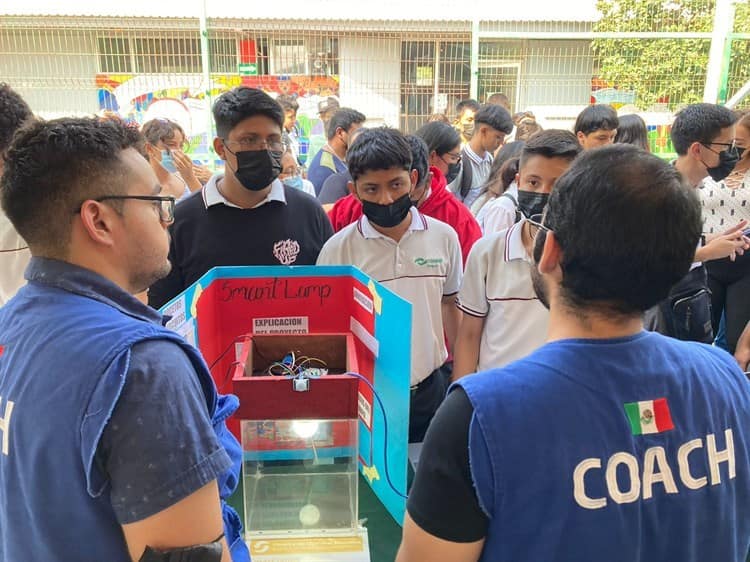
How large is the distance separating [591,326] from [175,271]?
148cm

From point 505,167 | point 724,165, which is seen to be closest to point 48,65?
point 505,167

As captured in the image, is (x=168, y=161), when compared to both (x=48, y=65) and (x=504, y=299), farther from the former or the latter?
(x=48, y=65)

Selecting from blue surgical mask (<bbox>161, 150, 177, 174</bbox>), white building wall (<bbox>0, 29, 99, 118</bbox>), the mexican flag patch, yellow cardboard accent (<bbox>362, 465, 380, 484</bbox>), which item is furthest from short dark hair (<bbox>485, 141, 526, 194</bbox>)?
white building wall (<bbox>0, 29, 99, 118</bbox>)

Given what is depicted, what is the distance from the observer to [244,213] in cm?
197

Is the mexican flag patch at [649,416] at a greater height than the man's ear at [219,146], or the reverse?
the man's ear at [219,146]

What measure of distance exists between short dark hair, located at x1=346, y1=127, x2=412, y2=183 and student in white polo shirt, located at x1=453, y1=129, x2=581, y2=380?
411mm

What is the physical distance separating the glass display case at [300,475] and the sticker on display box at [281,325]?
342 mm

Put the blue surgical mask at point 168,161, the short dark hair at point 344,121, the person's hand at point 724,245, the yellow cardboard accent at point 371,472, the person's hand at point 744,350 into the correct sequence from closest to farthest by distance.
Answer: the yellow cardboard accent at point 371,472 → the person's hand at point 724,245 → the person's hand at point 744,350 → the blue surgical mask at point 168,161 → the short dark hair at point 344,121

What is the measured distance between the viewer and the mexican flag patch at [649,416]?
73 cm

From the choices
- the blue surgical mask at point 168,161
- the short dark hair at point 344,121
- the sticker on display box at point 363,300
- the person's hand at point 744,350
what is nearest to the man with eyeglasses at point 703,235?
the person's hand at point 744,350

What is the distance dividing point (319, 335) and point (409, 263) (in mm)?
492

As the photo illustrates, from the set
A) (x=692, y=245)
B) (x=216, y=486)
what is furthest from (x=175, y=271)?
(x=692, y=245)

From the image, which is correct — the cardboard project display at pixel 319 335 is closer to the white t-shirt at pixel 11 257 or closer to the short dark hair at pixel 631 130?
the white t-shirt at pixel 11 257

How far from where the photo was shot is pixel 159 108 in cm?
678
